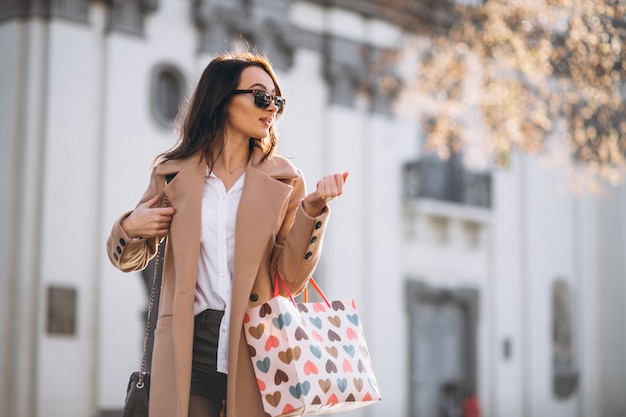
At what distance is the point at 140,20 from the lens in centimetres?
1712

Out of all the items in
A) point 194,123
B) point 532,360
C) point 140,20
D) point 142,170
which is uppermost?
point 140,20

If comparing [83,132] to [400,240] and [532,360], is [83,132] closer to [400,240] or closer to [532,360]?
[400,240]

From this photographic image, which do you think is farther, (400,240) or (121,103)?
(400,240)

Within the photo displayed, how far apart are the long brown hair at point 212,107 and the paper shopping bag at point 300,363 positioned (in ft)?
2.17

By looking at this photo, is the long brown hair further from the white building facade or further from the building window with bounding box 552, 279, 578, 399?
the building window with bounding box 552, 279, 578, 399

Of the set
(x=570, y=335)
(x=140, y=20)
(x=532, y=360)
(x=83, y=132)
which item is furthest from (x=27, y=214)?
(x=570, y=335)

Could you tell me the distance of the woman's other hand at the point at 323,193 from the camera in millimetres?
3943

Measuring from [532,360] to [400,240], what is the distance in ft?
14.8

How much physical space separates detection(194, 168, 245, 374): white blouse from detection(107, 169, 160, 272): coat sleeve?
25 cm

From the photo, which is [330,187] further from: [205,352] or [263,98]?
[205,352]

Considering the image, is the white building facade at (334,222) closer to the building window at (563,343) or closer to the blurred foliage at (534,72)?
the building window at (563,343)

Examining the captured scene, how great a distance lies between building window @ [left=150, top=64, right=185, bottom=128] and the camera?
17250mm

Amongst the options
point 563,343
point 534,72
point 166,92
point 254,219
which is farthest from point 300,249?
point 563,343

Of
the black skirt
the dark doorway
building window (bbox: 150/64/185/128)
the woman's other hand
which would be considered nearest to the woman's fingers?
the woman's other hand
